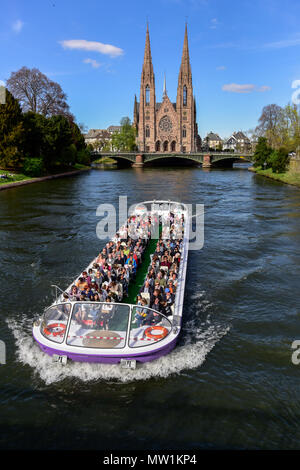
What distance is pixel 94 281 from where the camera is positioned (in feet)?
45.6

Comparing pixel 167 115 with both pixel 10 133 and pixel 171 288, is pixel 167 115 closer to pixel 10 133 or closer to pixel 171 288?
pixel 10 133

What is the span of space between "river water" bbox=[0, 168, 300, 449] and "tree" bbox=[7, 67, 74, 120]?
65.9 m

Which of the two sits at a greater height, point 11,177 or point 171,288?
point 11,177

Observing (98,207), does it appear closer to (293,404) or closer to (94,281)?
(94,281)

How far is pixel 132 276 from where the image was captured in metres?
15.9

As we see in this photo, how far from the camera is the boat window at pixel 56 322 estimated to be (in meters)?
10.7

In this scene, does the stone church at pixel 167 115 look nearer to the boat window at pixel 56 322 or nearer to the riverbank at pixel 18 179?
the riverbank at pixel 18 179

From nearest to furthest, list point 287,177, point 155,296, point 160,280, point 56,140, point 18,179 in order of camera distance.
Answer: point 155,296, point 160,280, point 18,179, point 287,177, point 56,140

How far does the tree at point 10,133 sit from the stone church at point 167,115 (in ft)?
284

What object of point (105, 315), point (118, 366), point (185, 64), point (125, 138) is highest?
point (185, 64)

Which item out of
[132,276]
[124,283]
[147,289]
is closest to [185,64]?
[132,276]

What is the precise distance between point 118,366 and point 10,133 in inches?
2220

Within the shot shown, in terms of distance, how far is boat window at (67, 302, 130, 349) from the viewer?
1049cm

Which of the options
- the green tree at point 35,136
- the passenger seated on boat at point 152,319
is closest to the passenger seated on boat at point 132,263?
the passenger seated on boat at point 152,319
